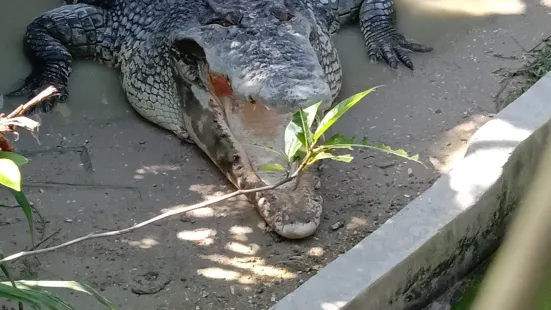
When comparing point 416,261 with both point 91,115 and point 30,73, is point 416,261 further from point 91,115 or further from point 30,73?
point 30,73

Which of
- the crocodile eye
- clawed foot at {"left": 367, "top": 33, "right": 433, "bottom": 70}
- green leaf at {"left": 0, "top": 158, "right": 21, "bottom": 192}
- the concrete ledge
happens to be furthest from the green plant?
clawed foot at {"left": 367, "top": 33, "right": 433, "bottom": 70}

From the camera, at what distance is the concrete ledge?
1.95 m

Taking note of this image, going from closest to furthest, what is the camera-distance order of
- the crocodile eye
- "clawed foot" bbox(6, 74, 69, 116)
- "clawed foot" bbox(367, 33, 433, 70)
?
the crocodile eye, "clawed foot" bbox(6, 74, 69, 116), "clawed foot" bbox(367, 33, 433, 70)

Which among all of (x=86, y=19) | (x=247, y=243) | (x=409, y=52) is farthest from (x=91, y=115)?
(x=409, y=52)

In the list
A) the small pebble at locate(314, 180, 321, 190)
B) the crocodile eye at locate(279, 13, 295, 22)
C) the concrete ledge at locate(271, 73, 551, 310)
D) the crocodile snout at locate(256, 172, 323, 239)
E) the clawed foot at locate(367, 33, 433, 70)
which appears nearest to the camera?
the concrete ledge at locate(271, 73, 551, 310)

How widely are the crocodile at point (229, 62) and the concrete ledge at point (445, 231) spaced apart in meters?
0.54

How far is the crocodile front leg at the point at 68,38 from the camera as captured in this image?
12.6 feet

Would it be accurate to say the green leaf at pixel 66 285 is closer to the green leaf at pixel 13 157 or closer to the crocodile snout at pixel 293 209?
the green leaf at pixel 13 157

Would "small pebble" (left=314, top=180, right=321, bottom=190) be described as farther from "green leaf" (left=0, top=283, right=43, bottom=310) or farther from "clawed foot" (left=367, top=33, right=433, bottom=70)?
"green leaf" (left=0, top=283, right=43, bottom=310)

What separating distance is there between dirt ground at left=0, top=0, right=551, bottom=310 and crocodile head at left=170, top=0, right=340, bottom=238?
0.13 meters

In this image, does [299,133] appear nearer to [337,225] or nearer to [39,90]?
[337,225]

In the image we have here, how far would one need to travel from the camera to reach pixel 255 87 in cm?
259

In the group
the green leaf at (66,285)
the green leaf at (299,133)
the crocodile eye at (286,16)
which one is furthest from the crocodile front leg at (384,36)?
the green leaf at (66,285)

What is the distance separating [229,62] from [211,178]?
543mm
